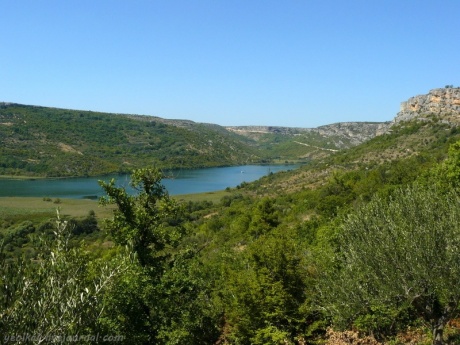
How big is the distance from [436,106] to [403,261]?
122472 mm

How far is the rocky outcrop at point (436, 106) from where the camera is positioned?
109000 mm

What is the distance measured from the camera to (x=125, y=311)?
12.8 meters

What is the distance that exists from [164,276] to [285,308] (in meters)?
4.81

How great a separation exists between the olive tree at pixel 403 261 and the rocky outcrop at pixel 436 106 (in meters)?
104

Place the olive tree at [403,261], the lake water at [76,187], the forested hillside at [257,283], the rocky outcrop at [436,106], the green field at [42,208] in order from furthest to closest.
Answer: the lake water at [76,187]
the rocky outcrop at [436,106]
the green field at [42,208]
the olive tree at [403,261]
the forested hillside at [257,283]

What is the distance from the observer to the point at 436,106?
117 metres

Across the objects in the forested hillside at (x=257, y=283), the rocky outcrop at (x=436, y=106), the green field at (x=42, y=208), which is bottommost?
the green field at (x=42, y=208)

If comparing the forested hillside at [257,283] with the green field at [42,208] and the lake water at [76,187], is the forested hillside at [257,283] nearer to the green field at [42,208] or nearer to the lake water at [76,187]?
the green field at [42,208]

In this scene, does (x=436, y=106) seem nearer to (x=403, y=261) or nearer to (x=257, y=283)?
(x=257, y=283)

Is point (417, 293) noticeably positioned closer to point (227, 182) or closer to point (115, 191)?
point (115, 191)

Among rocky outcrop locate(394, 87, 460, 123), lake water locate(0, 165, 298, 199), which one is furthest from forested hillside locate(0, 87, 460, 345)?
lake water locate(0, 165, 298, 199)

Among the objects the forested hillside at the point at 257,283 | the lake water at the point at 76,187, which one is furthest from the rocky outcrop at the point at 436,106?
the forested hillside at the point at 257,283

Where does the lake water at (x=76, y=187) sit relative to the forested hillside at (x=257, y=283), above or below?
below

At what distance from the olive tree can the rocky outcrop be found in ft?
341
